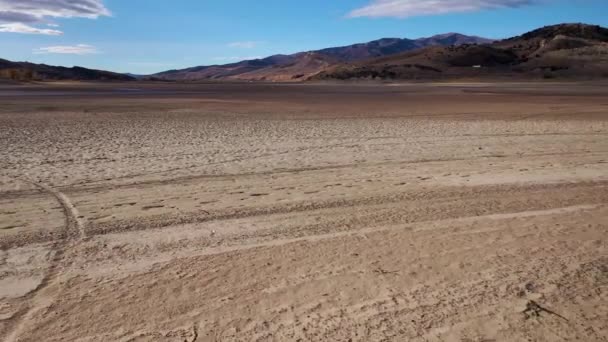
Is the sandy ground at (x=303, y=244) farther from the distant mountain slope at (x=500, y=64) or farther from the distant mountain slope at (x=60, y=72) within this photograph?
the distant mountain slope at (x=60, y=72)

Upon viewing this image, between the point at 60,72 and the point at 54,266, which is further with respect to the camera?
the point at 60,72

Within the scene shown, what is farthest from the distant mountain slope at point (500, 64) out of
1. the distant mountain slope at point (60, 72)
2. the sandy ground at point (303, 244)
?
the sandy ground at point (303, 244)

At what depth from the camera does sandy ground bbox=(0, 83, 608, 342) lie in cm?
372

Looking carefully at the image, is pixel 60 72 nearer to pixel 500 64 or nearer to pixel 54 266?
pixel 500 64

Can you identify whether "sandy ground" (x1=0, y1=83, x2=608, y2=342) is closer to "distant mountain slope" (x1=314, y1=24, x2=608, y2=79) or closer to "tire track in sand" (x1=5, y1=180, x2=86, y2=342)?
"tire track in sand" (x1=5, y1=180, x2=86, y2=342)

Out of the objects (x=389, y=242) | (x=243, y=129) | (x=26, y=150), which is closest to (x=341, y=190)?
(x=389, y=242)

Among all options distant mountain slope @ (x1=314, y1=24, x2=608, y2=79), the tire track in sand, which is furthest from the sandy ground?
distant mountain slope @ (x1=314, y1=24, x2=608, y2=79)

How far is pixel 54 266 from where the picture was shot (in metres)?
4.61

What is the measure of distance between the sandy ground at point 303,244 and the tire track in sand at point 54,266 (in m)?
0.02

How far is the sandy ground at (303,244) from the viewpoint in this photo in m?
3.72

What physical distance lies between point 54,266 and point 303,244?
2127mm

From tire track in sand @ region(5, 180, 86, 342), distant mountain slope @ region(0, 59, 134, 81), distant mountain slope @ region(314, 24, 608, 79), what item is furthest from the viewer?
distant mountain slope @ region(0, 59, 134, 81)

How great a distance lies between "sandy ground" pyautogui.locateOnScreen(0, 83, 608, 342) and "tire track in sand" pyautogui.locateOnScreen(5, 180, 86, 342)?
2 cm

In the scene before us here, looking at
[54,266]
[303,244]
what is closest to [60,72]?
[54,266]
